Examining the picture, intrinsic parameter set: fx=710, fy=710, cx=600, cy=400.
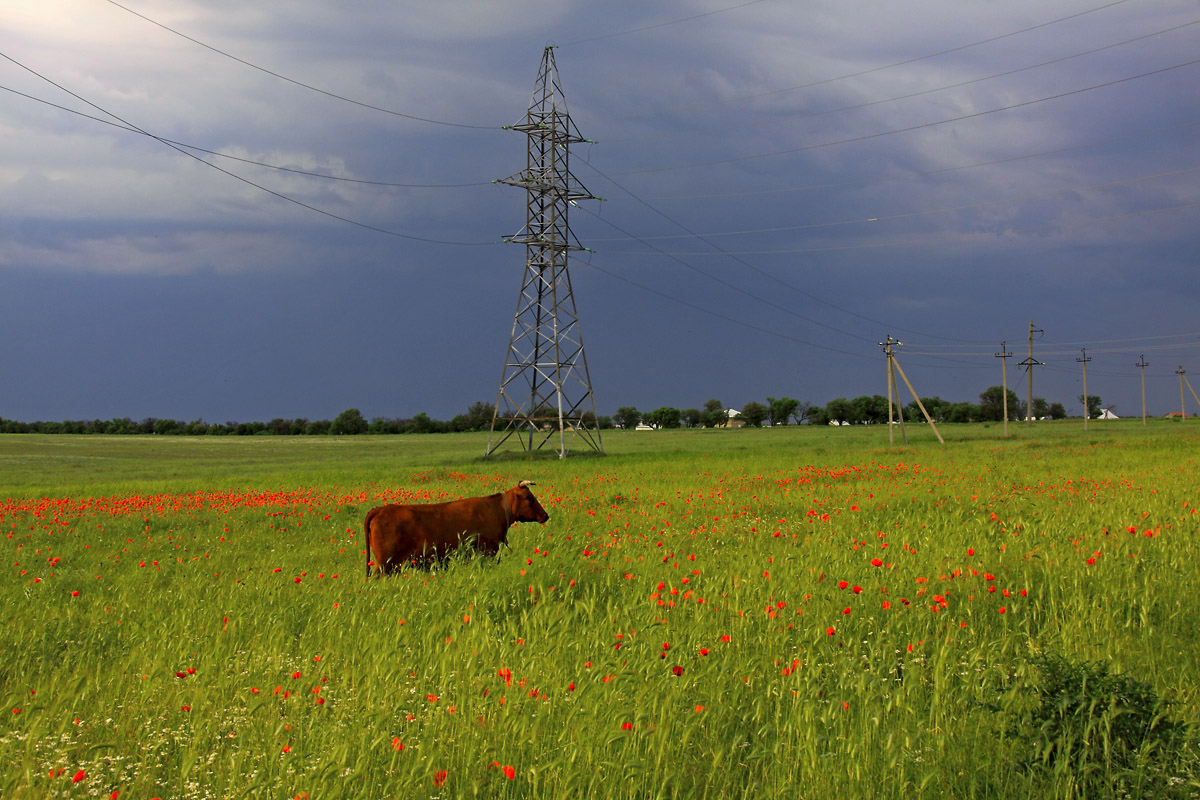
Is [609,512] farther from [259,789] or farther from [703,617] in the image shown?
[259,789]

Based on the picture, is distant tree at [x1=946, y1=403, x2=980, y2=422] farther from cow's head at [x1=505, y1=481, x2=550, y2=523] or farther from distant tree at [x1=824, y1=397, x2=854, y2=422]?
cow's head at [x1=505, y1=481, x2=550, y2=523]

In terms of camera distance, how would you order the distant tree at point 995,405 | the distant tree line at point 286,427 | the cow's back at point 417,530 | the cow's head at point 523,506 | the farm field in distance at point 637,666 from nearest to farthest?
the farm field in distance at point 637,666 < the cow's back at point 417,530 < the cow's head at point 523,506 < the distant tree line at point 286,427 < the distant tree at point 995,405

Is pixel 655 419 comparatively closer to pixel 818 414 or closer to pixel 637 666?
pixel 818 414

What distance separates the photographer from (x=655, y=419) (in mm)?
138000

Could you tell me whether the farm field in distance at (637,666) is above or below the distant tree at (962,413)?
below

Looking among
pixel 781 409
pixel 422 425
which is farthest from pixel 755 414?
pixel 422 425

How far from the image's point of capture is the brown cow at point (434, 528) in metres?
8.97

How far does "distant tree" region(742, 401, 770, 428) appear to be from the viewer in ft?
462

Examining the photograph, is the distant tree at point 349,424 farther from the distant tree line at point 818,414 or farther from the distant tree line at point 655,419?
the distant tree line at point 818,414

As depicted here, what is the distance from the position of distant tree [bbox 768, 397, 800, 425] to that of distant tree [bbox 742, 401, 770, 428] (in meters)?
0.63

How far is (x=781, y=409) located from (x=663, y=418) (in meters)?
24.4

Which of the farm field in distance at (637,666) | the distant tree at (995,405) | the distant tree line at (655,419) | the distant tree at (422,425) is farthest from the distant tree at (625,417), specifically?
the farm field in distance at (637,666)

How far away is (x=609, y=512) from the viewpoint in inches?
549

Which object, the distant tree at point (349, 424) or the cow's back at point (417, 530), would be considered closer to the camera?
the cow's back at point (417, 530)
